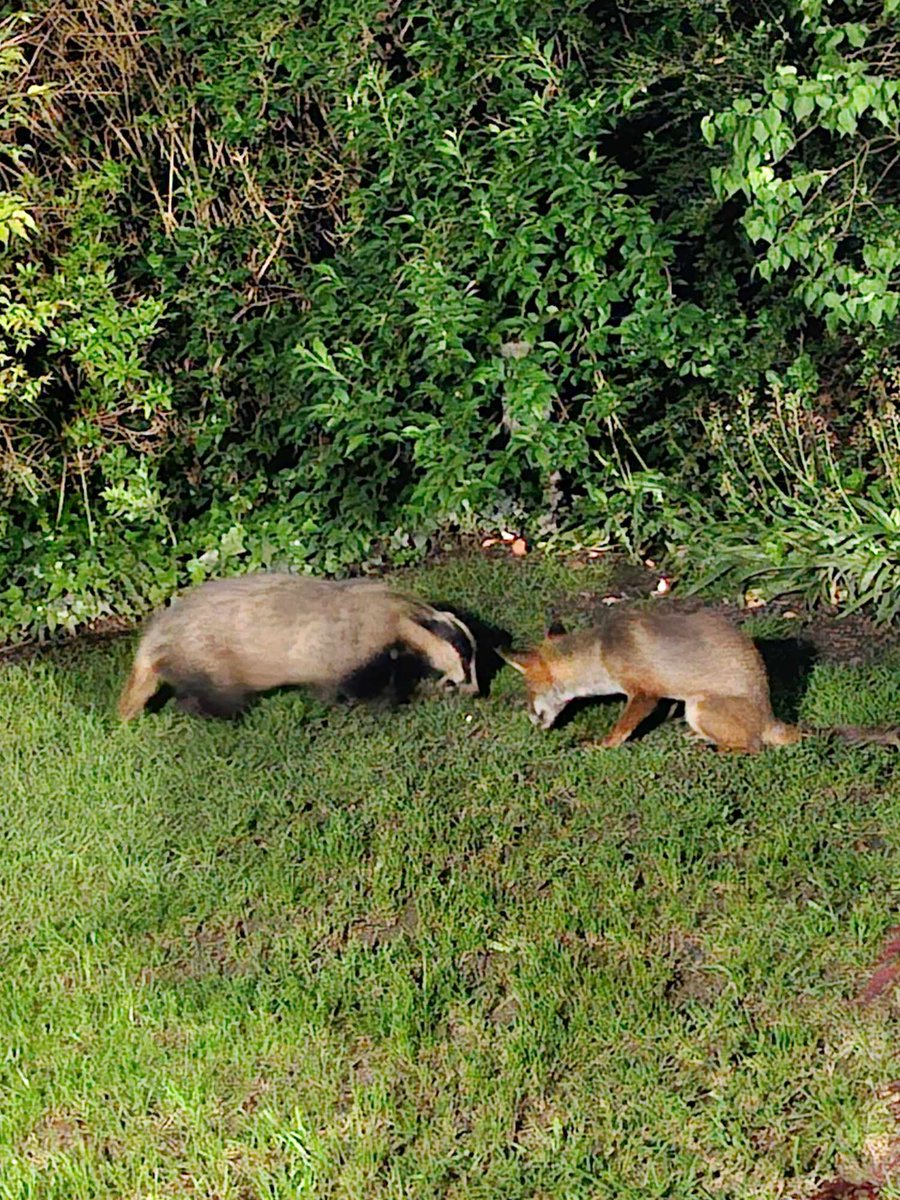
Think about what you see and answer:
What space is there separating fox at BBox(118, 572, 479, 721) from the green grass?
0.42 ft

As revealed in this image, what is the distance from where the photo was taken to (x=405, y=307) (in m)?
8.54

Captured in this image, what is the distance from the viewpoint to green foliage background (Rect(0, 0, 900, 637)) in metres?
8.04

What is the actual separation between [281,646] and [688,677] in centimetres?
167

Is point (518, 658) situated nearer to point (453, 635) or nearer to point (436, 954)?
point (453, 635)

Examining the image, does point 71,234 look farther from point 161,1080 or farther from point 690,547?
point 161,1080

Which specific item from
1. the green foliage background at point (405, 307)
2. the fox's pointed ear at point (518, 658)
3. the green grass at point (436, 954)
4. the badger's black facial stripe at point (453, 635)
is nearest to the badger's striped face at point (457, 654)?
the badger's black facial stripe at point (453, 635)

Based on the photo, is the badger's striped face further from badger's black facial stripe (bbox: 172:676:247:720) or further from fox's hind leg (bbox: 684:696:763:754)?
fox's hind leg (bbox: 684:696:763:754)

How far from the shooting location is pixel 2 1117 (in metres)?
4.51

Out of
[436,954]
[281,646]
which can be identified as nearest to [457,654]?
[281,646]

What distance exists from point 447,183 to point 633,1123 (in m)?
5.12

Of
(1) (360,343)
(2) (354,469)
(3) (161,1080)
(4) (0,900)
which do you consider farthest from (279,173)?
(3) (161,1080)

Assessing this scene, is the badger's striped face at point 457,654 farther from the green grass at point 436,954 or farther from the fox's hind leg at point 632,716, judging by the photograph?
the fox's hind leg at point 632,716

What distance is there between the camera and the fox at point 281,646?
6.88 m

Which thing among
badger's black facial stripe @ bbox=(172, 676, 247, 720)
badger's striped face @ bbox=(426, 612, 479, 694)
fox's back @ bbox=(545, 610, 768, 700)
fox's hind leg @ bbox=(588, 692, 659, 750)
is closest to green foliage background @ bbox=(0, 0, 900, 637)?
badger's striped face @ bbox=(426, 612, 479, 694)
